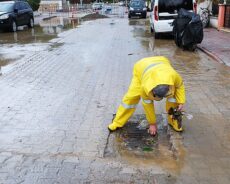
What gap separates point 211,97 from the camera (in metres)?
7.60

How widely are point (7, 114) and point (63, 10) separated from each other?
146 feet

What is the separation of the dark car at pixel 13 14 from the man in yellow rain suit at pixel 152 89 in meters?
17.2

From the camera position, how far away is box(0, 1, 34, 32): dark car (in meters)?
21.5

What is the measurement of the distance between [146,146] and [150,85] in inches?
39.8

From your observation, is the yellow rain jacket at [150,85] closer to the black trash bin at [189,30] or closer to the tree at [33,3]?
the black trash bin at [189,30]

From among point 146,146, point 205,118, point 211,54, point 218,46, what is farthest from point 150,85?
point 218,46

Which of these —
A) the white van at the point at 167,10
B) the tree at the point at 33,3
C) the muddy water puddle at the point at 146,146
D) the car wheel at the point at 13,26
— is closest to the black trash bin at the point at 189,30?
the white van at the point at 167,10

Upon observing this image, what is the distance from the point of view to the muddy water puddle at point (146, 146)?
192 inches

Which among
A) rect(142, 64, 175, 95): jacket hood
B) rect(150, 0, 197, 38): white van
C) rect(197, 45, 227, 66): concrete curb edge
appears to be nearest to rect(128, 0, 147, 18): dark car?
rect(150, 0, 197, 38): white van

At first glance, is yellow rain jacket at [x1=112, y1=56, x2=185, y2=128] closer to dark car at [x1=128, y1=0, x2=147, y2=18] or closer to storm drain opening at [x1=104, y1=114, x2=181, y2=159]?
storm drain opening at [x1=104, y1=114, x2=181, y2=159]

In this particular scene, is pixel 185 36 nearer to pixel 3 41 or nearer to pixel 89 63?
pixel 89 63

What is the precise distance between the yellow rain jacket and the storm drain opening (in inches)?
9.1

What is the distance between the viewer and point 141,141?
5586 mm

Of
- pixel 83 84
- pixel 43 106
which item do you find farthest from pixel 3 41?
pixel 43 106
